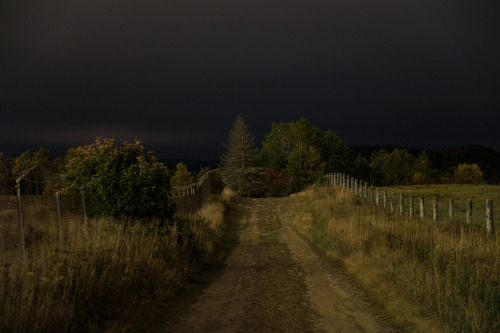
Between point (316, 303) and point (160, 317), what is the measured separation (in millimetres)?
3271

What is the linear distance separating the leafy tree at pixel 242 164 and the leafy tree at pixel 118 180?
158 ft

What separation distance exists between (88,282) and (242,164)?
5613 cm

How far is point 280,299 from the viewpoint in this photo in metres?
8.73

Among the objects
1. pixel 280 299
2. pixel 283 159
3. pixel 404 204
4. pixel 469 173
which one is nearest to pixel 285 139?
pixel 283 159

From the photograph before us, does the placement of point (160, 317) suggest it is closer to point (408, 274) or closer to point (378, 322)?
point (378, 322)

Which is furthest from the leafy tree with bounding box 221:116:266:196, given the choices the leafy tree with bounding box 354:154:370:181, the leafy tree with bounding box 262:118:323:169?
the leafy tree with bounding box 354:154:370:181

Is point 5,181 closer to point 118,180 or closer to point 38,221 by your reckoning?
point 38,221

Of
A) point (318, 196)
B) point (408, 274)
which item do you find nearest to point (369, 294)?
point (408, 274)

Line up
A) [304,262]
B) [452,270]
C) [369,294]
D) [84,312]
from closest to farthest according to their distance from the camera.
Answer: [84,312] < [452,270] < [369,294] < [304,262]

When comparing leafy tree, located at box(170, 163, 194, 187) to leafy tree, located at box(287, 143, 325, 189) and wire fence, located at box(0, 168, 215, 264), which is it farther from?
wire fence, located at box(0, 168, 215, 264)

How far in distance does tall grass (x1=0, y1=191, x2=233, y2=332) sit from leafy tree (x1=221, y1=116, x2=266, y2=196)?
5119 cm

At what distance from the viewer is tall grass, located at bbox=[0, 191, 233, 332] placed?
5703mm

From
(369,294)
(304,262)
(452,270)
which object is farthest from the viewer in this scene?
(304,262)

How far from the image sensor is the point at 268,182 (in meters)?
72.0
